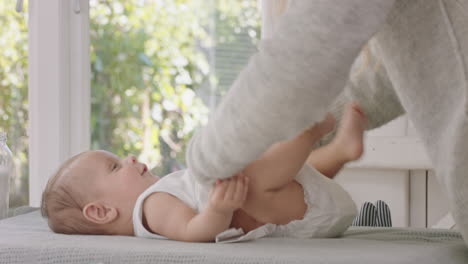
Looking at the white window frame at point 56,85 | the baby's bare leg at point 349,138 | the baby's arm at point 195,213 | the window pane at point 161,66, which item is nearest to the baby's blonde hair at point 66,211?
the baby's arm at point 195,213

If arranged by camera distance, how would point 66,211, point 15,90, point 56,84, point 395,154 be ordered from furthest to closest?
point 15,90 < point 56,84 < point 395,154 < point 66,211

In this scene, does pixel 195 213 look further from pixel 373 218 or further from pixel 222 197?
pixel 373 218

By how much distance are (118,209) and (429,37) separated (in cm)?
66

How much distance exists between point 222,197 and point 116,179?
350 mm

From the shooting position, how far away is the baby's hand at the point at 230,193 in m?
1.05

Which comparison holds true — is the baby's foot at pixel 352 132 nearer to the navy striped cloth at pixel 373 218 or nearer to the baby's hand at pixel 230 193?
the baby's hand at pixel 230 193

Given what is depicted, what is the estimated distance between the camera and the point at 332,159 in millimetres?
1275

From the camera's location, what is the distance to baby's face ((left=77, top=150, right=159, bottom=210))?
1.33 m

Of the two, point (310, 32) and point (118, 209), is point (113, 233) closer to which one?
point (118, 209)

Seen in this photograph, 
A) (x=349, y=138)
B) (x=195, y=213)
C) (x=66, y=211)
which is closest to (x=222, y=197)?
(x=195, y=213)

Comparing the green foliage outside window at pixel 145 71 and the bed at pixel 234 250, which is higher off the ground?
the green foliage outside window at pixel 145 71

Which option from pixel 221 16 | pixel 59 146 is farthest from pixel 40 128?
pixel 221 16

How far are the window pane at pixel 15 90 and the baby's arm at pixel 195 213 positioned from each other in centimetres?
150

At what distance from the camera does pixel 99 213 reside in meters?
1.31
